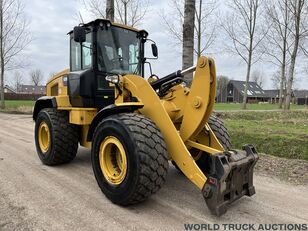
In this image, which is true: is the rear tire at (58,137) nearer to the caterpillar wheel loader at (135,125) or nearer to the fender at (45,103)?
the caterpillar wheel loader at (135,125)

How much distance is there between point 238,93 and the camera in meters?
81.4

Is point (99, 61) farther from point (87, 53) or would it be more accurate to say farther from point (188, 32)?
point (188, 32)

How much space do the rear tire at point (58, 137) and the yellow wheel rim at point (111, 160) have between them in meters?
1.63

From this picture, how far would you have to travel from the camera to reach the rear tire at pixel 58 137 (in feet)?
19.2

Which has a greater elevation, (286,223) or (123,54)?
(123,54)

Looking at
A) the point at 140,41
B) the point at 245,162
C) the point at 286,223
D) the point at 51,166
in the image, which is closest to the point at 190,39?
the point at 140,41

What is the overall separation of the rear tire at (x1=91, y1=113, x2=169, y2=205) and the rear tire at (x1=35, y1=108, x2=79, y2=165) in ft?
6.18

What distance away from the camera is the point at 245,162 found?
3967mm

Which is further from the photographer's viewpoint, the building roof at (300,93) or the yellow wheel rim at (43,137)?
the building roof at (300,93)

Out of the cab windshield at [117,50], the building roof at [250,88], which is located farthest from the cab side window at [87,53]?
the building roof at [250,88]

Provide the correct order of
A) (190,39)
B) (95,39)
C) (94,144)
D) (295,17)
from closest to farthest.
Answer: (94,144)
(95,39)
(190,39)
(295,17)

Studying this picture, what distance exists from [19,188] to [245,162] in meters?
3.27

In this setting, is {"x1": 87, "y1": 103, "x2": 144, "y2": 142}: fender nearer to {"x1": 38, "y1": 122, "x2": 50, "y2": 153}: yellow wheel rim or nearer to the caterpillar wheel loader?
the caterpillar wheel loader

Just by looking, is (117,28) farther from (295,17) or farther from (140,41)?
(295,17)
